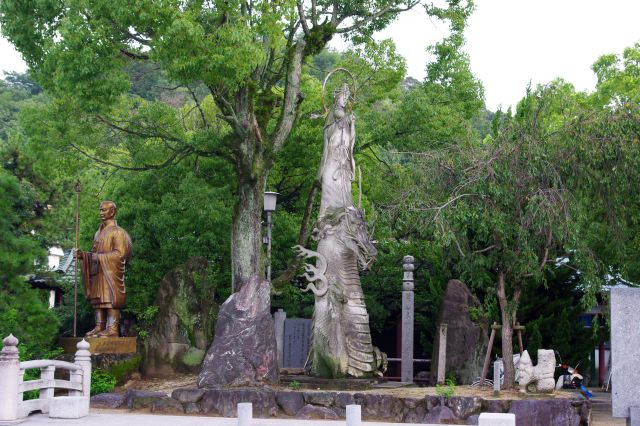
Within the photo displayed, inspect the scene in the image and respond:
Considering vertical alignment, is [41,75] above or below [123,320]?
above

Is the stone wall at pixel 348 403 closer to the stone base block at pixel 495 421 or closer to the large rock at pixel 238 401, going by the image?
the large rock at pixel 238 401

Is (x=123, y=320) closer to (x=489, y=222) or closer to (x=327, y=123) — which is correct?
(x=327, y=123)

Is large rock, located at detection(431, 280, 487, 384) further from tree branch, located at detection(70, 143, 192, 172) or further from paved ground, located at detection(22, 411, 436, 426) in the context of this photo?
tree branch, located at detection(70, 143, 192, 172)

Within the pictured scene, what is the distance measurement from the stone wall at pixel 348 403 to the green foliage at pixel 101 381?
1154 mm

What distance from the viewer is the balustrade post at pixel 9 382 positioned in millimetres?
13023

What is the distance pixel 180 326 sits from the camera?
18625 mm

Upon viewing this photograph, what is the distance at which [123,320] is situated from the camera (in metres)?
23.8

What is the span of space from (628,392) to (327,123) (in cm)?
977

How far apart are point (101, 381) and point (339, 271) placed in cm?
520

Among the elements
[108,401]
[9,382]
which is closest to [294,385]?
[108,401]

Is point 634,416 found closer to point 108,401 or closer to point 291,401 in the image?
point 291,401

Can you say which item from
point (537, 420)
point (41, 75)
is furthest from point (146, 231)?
point (537, 420)

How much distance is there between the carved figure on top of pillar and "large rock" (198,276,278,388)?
1.08m

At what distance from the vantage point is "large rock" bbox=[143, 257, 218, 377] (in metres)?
18.4
